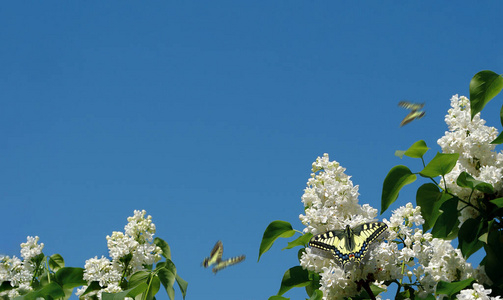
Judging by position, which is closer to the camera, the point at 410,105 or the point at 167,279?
the point at 167,279

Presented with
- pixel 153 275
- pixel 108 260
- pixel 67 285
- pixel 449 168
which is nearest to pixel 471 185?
pixel 449 168

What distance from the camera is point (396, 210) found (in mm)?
2498

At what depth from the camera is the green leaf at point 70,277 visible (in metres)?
3.54

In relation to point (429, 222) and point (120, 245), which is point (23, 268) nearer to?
point (120, 245)

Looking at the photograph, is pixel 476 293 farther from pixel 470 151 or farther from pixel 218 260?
pixel 218 260

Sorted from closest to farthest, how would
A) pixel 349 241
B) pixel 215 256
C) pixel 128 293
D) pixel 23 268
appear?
pixel 349 241, pixel 128 293, pixel 23 268, pixel 215 256

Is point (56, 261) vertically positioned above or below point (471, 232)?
above

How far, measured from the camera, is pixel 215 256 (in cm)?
422

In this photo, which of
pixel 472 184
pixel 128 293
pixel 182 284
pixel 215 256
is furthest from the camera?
pixel 215 256

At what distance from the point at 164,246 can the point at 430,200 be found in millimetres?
1739

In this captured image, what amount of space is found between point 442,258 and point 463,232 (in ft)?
0.77

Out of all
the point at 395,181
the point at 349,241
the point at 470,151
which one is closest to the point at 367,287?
the point at 349,241


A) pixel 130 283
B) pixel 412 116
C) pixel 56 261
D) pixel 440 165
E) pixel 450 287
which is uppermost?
pixel 412 116

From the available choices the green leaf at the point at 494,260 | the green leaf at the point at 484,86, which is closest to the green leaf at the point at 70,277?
the green leaf at the point at 494,260
